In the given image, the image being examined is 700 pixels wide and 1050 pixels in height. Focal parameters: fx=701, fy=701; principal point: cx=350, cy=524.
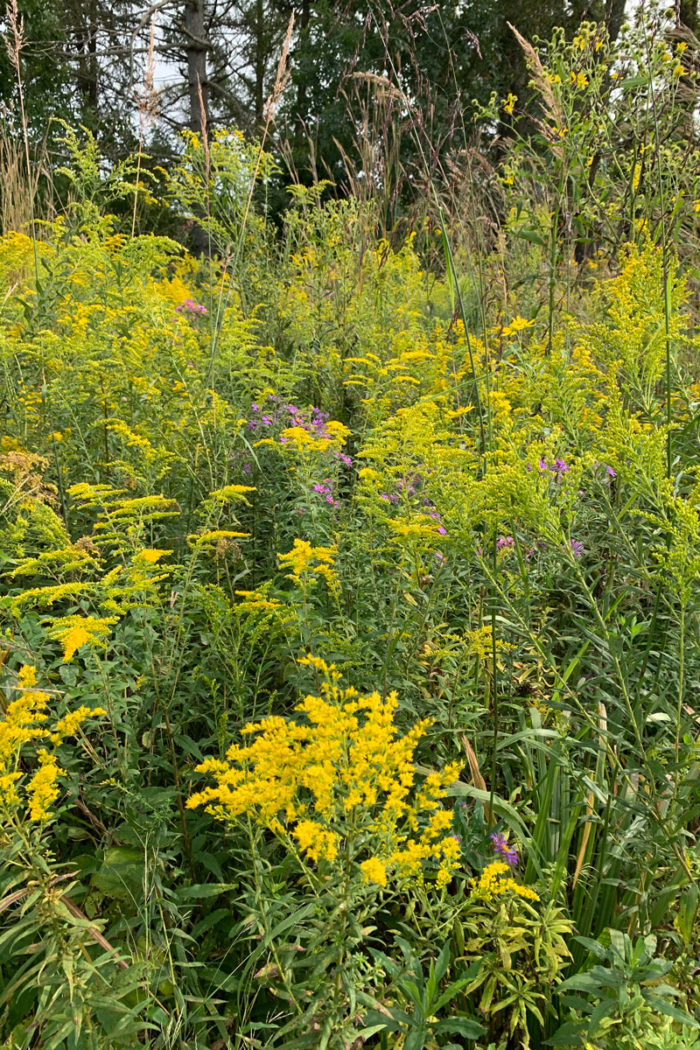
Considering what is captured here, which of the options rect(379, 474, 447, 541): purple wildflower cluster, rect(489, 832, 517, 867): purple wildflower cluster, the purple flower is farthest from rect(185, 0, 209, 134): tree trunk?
rect(489, 832, 517, 867): purple wildflower cluster

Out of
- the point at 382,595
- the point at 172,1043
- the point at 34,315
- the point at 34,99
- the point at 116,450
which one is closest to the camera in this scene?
the point at 172,1043

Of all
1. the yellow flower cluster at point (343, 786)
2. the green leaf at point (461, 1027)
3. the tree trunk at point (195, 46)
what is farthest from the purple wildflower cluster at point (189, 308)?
the tree trunk at point (195, 46)

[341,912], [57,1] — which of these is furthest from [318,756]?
[57,1]

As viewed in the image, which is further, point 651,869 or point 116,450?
point 116,450

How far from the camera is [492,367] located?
2.40 metres

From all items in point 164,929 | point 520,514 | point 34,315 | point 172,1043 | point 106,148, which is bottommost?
point 172,1043

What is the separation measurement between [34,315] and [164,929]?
2.39 metres

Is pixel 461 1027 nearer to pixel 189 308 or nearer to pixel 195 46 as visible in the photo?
pixel 189 308

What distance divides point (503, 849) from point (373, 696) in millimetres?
620

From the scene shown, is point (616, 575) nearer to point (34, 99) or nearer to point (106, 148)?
point (106, 148)

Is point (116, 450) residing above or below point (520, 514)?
below

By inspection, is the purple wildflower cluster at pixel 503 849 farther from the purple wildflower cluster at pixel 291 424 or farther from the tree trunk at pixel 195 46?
the tree trunk at pixel 195 46

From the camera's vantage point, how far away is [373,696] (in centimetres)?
114

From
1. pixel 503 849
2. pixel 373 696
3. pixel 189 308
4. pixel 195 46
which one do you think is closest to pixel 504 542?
pixel 503 849
